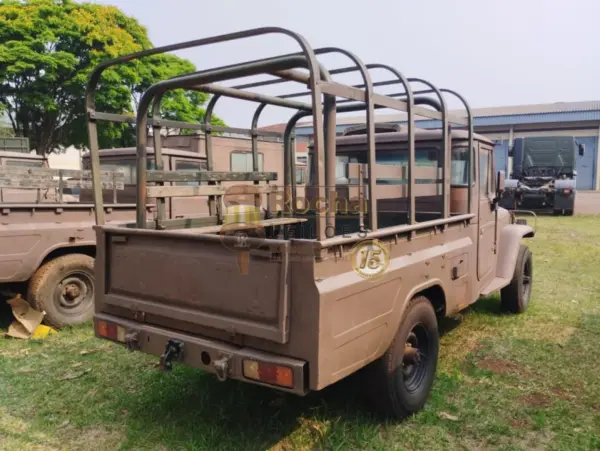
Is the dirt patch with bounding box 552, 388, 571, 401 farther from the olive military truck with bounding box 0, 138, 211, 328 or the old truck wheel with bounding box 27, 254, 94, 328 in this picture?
the old truck wheel with bounding box 27, 254, 94, 328

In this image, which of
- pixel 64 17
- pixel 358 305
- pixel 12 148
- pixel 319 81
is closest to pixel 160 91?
pixel 319 81

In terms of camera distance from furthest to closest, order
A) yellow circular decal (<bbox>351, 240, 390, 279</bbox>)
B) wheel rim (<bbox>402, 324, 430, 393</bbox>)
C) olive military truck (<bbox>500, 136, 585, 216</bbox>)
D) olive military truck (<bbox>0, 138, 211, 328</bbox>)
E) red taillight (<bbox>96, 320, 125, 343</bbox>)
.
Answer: olive military truck (<bbox>500, 136, 585, 216</bbox>) < olive military truck (<bbox>0, 138, 211, 328</bbox>) < wheel rim (<bbox>402, 324, 430, 393</bbox>) < red taillight (<bbox>96, 320, 125, 343</bbox>) < yellow circular decal (<bbox>351, 240, 390, 279</bbox>)

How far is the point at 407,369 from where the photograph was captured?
3293 millimetres

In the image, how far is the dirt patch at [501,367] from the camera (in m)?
3.90

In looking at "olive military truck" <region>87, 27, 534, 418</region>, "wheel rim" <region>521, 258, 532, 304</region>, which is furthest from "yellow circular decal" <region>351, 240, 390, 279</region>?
"wheel rim" <region>521, 258, 532, 304</region>

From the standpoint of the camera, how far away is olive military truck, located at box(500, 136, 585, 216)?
16000 mm

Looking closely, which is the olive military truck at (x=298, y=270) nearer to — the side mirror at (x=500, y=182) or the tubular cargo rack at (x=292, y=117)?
the tubular cargo rack at (x=292, y=117)

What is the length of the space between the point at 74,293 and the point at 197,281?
9.62 ft

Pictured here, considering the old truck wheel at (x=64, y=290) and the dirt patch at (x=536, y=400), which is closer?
the dirt patch at (x=536, y=400)

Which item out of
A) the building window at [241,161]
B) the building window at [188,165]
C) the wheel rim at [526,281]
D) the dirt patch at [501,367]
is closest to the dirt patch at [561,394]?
the dirt patch at [501,367]

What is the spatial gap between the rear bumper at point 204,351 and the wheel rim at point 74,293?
212 centimetres

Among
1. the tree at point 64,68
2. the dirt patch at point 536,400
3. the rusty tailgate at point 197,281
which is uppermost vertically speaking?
the tree at point 64,68

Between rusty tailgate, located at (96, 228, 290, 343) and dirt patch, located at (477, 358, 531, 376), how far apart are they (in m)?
2.22

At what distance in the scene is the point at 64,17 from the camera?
15.6 m
